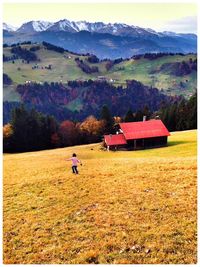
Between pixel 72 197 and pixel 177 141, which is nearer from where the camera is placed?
pixel 72 197

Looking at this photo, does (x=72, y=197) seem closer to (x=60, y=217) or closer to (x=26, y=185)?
(x=60, y=217)

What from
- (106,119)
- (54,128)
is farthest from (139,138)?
(54,128)

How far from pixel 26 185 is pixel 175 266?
15.4 meters

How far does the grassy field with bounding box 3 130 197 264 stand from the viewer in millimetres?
14603

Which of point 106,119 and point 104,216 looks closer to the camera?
point 104,216

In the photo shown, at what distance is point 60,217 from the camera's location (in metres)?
18.8

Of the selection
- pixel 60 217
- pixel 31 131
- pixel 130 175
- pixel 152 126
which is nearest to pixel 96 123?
pixel 31 131

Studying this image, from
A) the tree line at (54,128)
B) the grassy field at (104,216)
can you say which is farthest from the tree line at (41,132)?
the grassy field at (104,216)

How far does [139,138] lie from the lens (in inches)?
1671

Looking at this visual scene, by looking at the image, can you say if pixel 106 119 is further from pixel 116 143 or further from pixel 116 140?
pixel 116 143

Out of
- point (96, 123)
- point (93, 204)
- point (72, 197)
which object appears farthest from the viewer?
point (96, 123)

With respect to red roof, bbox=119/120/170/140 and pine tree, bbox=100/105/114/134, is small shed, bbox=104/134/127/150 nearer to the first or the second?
red roof, bbox=119/120/170/140

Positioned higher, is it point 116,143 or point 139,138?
point 139,138

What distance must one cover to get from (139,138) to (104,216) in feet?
81.5
